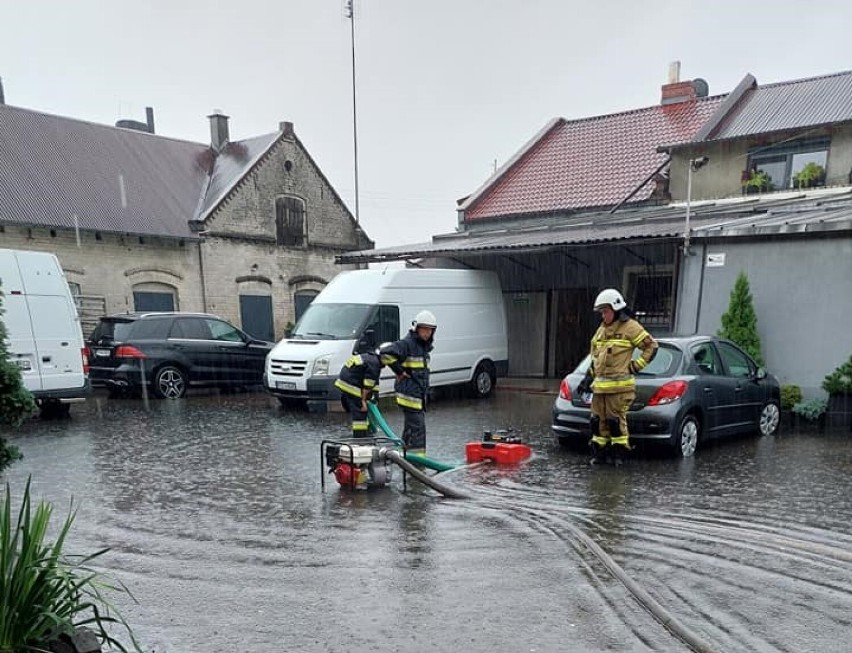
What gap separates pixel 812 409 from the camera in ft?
33.3

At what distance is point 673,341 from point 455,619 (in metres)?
5.64

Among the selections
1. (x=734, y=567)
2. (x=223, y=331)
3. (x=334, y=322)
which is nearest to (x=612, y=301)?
(x=734, y=567)

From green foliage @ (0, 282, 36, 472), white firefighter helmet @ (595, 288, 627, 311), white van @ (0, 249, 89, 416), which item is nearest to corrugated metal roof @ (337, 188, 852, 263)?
white firefighter helmet @ (595, 288, 627, 311)

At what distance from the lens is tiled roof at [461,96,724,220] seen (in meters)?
18.2

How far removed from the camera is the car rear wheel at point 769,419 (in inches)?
377

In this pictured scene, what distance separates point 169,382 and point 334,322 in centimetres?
399

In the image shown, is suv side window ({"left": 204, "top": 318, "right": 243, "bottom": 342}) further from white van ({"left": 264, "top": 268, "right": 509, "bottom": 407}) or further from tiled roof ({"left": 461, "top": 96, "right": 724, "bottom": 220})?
tiled roof ({"left": 461, "top": 96, "right": 724, "bottom": 220})

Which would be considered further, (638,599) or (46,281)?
(46,281)

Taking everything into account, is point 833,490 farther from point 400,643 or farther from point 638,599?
point 400,643

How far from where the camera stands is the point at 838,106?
1537cm

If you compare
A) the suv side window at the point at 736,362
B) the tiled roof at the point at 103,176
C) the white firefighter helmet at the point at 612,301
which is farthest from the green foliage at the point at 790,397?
the tiled roof at the point at 103,176

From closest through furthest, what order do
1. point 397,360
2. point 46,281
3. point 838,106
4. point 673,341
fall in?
point 397,360 < point 673,341 < point 46,281 < point 838,106

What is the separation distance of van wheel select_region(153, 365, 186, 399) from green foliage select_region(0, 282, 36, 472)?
10.3 metres

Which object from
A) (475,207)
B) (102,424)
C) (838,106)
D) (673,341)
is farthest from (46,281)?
(838,106)
